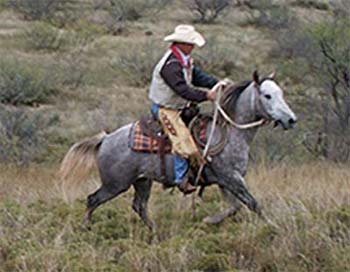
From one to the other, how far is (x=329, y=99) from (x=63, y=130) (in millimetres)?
5619

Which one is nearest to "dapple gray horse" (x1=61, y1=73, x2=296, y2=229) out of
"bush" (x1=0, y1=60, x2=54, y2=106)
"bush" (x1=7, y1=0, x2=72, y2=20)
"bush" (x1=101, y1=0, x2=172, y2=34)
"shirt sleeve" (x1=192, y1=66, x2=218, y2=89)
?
"shirt sleeve" (x1=192, y1=66, x2=218, y2=89)

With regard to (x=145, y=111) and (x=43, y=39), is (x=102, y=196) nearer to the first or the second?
(x=145, y=111)

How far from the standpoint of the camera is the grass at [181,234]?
6.30 meters

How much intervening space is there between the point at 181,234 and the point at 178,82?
1.33m

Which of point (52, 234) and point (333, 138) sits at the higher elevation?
point (52, 234)

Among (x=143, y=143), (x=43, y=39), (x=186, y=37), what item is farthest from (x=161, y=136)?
(x=43, y=39)

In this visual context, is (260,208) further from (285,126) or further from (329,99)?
(329,99)

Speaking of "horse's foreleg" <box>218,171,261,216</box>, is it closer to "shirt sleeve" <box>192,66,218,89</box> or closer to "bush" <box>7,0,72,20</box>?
"shirt sleeve" <box>192,66,218,89</box>

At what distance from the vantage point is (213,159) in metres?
7.69

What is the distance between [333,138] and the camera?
16.2m

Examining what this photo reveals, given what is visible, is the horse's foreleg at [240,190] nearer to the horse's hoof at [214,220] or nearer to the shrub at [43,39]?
the horse's hoof at [214,220]

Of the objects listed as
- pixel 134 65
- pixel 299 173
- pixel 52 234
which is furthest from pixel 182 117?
pixel 134 65

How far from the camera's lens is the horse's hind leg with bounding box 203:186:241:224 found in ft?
25.2

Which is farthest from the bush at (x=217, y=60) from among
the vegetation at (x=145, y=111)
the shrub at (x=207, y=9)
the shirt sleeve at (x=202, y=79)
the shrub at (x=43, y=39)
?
the shirt sleeve at (x=202, y=79)
